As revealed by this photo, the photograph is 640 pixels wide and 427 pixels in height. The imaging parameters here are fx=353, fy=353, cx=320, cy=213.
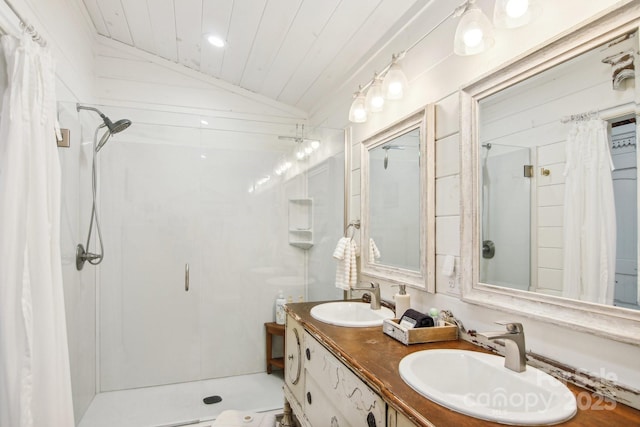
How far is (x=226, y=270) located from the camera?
9.53 feet

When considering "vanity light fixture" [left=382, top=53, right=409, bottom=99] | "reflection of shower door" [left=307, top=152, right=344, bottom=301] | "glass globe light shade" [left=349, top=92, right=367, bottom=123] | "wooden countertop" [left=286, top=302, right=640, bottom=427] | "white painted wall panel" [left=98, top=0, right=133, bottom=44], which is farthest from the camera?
"reflection of shower door" [left=307, top=152, right=344, bottom=301]

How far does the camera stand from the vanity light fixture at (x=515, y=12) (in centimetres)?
110

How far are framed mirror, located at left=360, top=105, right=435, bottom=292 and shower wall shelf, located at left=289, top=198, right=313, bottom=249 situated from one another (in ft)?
2.97

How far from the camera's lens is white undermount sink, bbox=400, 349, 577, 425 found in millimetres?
802

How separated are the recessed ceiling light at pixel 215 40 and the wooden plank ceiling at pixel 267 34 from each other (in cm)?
3

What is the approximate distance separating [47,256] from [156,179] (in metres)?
1.39

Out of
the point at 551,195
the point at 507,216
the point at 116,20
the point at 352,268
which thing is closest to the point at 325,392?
Result: the point at 352,268

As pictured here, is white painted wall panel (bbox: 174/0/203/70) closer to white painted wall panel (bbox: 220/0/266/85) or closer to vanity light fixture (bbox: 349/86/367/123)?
white painted wall panel (bbox: 220/0/266/85)

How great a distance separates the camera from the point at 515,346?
1029mm

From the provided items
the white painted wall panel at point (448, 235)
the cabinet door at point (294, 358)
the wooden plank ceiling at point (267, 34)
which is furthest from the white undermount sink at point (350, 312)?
the wooden plank ceiling at point (267, 34)

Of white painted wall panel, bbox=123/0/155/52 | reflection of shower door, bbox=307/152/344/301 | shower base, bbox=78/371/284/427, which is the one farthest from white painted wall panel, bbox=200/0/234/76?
shower base, bbox=78/371/284/427

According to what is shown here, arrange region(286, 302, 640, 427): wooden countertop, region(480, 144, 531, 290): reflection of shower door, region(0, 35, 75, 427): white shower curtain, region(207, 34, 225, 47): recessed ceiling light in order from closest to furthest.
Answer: region(286, 302, 640, 427): wooden countertop → region(480, 144, 531, 290): reflection of shower door → region(0, 35, 75, 427): white shower curtain → region(207, 34, 225, 47): recessed ceiling light

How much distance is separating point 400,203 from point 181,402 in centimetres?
206

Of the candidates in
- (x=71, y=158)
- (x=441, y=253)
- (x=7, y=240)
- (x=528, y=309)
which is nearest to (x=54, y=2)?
(x=71, y=158)
